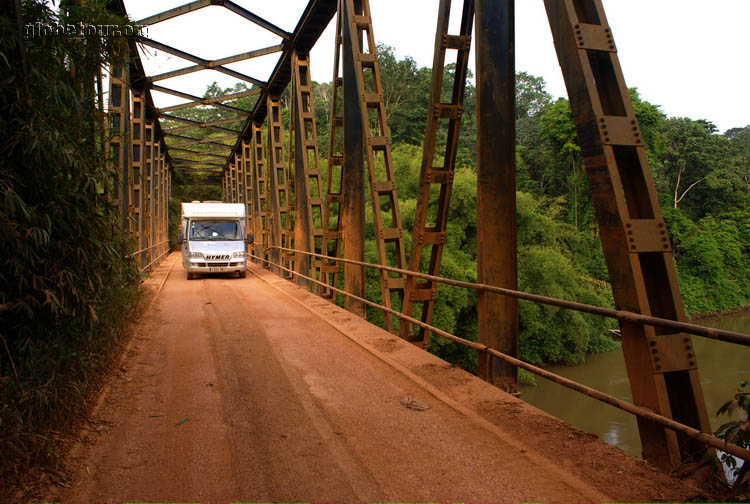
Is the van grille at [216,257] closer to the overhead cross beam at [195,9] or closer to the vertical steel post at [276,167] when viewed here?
the vertical steel post at [276,167]

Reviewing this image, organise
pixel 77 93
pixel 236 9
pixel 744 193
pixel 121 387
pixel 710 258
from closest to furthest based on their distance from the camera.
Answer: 1. pixel 77 93
2. pixel 121 387
3. pixel 236 9
4. pixel 710 258
5. pixel 744 193

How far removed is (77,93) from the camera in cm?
433

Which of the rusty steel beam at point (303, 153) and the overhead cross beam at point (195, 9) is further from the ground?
the overhead cross beam at point (195, 9)

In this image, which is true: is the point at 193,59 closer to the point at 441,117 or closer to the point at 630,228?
the point at 441,117

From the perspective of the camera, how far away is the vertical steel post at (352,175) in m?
10.1

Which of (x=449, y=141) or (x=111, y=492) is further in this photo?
(x=449, y=141)

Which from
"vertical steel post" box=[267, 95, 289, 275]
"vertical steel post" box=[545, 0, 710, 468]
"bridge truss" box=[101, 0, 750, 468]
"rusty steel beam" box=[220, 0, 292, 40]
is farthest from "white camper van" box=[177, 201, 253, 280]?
"vertical steel post" box=[545, 0, 710, 468]

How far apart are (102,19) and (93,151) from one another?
4.08ft

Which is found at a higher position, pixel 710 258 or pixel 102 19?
pixel 102 19

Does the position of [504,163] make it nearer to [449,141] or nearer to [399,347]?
[449,141]

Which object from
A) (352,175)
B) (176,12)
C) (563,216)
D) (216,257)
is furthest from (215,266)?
(563,216)

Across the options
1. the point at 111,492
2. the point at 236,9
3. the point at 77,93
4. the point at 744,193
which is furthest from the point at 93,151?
the point at 744,193

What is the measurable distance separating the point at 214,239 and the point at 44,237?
15717mm

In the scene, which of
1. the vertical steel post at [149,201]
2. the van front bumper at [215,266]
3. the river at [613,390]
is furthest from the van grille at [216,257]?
the river at [613,390]
